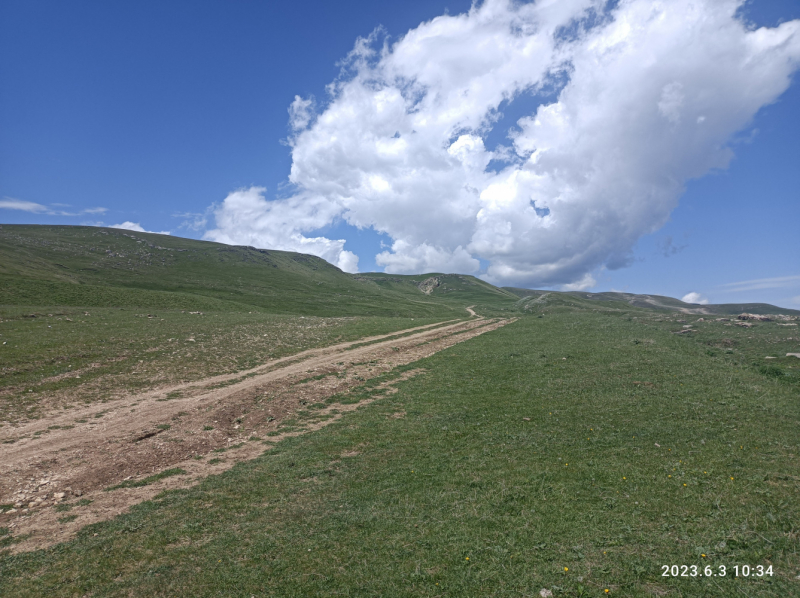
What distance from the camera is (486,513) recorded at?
35.9 feet

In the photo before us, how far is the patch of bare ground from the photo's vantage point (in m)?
12.7

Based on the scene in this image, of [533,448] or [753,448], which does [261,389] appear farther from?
[753,448]

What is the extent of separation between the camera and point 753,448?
1390 centimetres

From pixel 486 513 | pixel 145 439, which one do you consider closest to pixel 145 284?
pixel 145 439

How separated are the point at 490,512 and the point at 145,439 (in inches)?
680

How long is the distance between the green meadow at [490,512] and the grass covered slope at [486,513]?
56 mm

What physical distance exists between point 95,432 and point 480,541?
20.7 meters

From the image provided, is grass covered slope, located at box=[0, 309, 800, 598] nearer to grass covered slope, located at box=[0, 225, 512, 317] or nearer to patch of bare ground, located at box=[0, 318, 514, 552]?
patch of bare ground, located at box=[0, 318, 514, 552]

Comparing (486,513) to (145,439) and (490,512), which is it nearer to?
(490,512)

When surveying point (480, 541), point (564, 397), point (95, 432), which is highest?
point (564, 397)

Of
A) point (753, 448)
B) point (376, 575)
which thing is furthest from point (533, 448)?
point (376, 575)

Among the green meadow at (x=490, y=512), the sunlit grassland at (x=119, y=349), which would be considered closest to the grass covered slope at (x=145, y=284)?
the sunlit grassland at (x=119, y=349)
